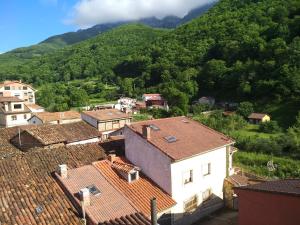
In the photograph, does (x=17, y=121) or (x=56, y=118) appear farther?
(x=17, y=121)

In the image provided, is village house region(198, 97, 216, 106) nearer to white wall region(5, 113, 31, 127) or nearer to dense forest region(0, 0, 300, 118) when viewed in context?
dense forest region(0, 0, 300, 118)

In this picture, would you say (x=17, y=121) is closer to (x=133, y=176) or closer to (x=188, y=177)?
(x=133, y=176)

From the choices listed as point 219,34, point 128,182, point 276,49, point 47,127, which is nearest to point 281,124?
point 276,49

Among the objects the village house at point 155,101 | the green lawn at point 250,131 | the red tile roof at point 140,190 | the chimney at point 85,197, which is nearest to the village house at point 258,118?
the green lawn at point 250,131

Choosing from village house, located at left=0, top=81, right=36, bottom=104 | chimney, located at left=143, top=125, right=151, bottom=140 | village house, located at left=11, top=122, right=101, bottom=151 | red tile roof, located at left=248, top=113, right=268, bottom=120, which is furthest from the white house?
village house, located at left=0, top=81, right=36, bottom=104

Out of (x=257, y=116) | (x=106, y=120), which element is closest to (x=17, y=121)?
(x=106, y=120)

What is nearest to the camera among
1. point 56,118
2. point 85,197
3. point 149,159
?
point 85,197
